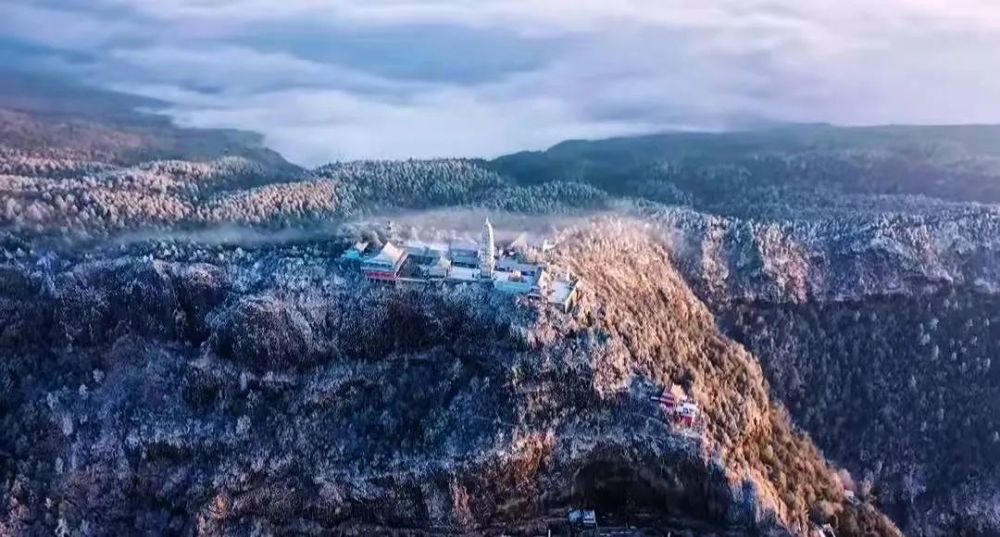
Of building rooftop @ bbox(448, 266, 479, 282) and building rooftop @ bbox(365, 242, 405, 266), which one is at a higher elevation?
building rooftop @ bbox(365, 242, 405, 266)

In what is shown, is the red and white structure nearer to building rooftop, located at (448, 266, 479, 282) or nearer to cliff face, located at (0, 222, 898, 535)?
cliff face, located at (0, 222, 898, 535)

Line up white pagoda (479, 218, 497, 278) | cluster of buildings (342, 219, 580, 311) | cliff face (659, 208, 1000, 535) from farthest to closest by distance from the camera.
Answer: cliff face (659, 208, 1000, 535) < white pagoda (479, 218, 497, 278) < cluster of buildings (342, 219, 580, 311)

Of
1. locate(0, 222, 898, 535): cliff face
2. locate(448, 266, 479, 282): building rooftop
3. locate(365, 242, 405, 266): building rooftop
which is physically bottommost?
locate(0, 222, 898, 535): cliff face

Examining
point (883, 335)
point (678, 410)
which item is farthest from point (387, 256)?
point (883, 335)

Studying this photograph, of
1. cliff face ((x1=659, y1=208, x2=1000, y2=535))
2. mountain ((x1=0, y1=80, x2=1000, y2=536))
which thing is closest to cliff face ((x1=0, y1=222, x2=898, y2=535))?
mountain ((x1=0, y1=80, x2=1000, y2=536))

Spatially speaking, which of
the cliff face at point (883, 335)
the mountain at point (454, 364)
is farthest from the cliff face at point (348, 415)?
the cliff face at point (883, 335)

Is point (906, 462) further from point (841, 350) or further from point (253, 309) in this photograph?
point (253, 309)

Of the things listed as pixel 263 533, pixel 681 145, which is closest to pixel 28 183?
pixel 263 533
